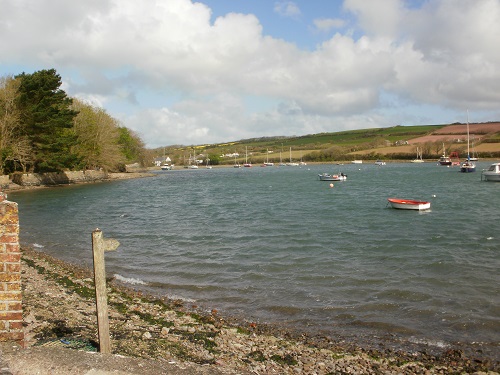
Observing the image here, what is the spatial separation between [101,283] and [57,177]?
6927cm

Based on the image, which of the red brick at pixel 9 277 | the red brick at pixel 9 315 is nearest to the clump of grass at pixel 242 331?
the red brick at pixel 9 315

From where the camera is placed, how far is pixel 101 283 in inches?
288

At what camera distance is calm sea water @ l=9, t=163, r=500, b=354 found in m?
11.6

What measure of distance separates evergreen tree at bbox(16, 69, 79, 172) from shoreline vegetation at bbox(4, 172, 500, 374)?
172 feet

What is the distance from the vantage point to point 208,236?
2408 cm

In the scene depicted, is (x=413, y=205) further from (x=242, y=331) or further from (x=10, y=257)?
(x=10, y=257)

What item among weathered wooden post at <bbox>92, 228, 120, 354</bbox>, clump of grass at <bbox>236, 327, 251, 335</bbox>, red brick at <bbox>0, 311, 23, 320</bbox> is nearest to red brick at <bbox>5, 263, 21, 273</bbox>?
red brick at <bbox>0, 311, 23, 320</bbox>

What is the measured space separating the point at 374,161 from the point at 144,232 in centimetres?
14370

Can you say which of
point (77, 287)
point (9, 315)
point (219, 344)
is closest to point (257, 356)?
point (219, 344)

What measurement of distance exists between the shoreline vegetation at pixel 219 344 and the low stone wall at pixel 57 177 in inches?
2226

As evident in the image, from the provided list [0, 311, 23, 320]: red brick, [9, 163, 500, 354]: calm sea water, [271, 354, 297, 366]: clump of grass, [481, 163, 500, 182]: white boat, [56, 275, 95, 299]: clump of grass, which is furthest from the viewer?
[481, 163, 500, 182]: white boat

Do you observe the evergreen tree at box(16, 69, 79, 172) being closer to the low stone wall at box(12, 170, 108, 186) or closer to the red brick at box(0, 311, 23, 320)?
the low stone wall at box(12, 170, 108, 186)

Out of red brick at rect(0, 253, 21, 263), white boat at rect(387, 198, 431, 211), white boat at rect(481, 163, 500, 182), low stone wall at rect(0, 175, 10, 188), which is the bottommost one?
white boat at rect(387, 198, 431, 211)

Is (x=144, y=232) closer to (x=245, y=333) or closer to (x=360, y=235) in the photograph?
(x=360, y=235)
